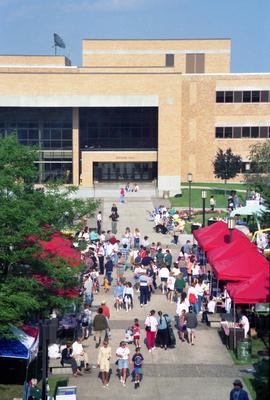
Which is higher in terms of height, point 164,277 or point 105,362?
point 164,277

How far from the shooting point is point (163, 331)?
1961 cm

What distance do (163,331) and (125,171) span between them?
47.5 m

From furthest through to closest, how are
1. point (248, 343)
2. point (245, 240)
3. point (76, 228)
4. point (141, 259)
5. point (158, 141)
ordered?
1. point (158, 141)
2. point (141, 259)
3. point (245, 240)
4. point (76, 228)
5. point (248, 343)

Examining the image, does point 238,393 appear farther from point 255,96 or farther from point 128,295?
point 255,96

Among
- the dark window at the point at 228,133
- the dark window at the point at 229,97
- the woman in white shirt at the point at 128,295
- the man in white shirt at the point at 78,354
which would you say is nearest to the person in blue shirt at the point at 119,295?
the woman in white shirt at the point at 128,295

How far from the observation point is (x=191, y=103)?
A: 2670 inches

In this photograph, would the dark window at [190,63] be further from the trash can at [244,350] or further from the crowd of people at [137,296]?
the trash can at [244,350]

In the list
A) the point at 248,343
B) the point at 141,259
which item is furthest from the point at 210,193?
the point at 248,343

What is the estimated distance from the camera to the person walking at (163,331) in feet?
63.8

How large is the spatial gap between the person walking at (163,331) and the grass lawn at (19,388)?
9.87 feet

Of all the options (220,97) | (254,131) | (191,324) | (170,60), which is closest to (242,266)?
(191,324)

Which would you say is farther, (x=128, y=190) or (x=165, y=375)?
(x=128, y=190)

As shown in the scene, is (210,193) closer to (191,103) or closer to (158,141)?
(158,141)

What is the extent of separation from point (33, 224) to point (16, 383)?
3.93m
